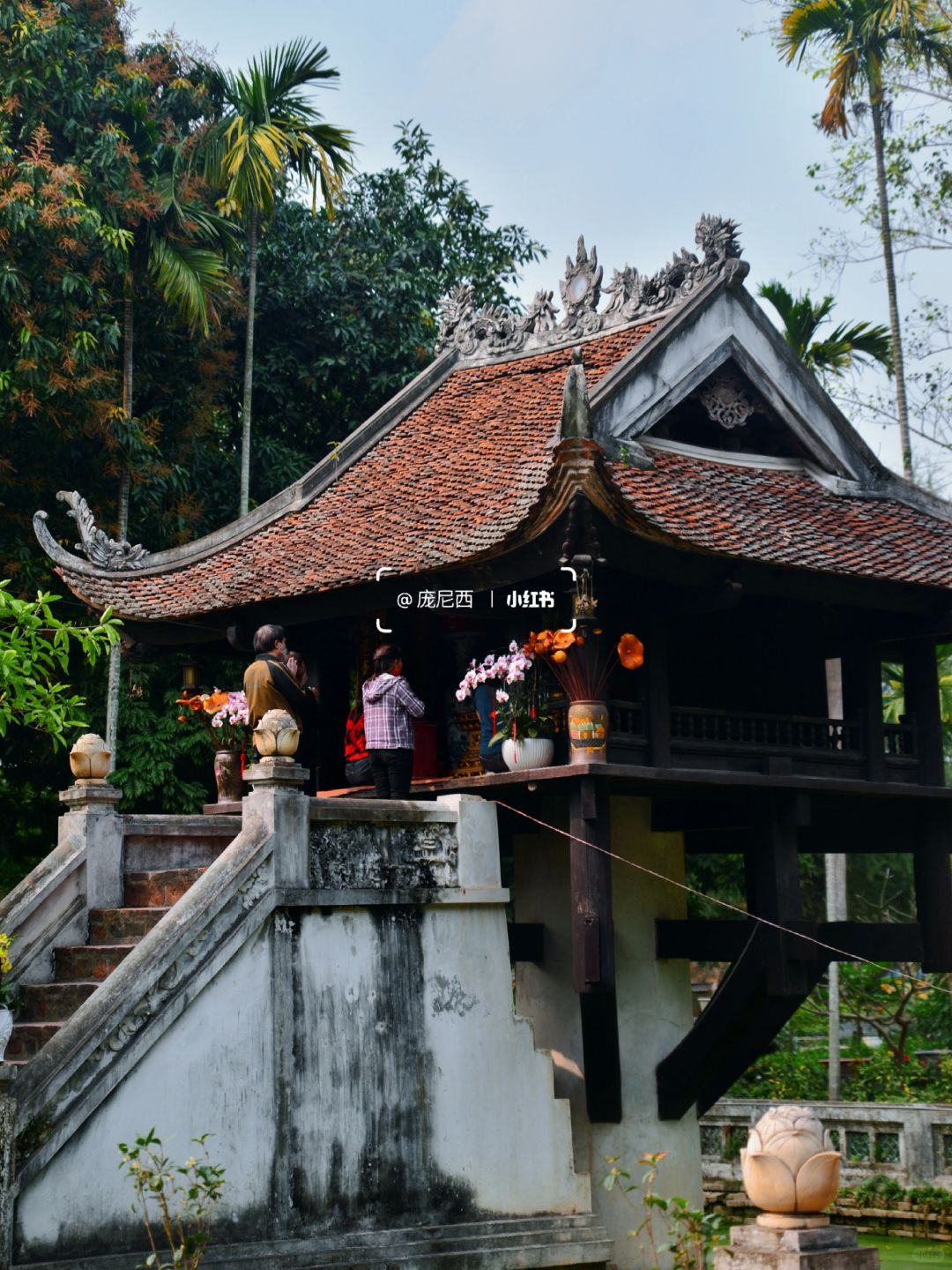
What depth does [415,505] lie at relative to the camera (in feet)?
46.2

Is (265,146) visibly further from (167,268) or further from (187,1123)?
(187,1123)

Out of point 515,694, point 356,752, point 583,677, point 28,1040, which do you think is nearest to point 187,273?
point 356,752

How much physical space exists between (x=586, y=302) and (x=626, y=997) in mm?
6085

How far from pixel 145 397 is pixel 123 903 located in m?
11.4

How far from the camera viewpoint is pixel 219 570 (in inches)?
578

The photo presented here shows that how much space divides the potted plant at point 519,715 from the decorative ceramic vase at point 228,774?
2.57 m

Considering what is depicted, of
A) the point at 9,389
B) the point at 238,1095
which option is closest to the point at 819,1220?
the point at 238,1095

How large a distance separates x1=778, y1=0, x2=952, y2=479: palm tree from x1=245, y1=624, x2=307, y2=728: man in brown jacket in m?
12.0

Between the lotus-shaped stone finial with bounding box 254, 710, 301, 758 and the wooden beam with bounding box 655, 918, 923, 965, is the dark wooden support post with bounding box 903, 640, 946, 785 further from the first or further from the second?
the lotus-shaped stone finial with bounding box 254, 710, 301, 758

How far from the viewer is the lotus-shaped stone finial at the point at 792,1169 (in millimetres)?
7898

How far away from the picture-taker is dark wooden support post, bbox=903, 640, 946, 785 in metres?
14.6

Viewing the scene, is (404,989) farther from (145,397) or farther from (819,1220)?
(145,397)

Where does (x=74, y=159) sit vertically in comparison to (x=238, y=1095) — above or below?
above

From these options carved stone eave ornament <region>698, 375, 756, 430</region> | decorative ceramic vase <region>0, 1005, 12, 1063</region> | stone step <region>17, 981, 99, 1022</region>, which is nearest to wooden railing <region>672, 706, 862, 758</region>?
carved stone eave ornament <region>698, 375, 756, 430</region>
